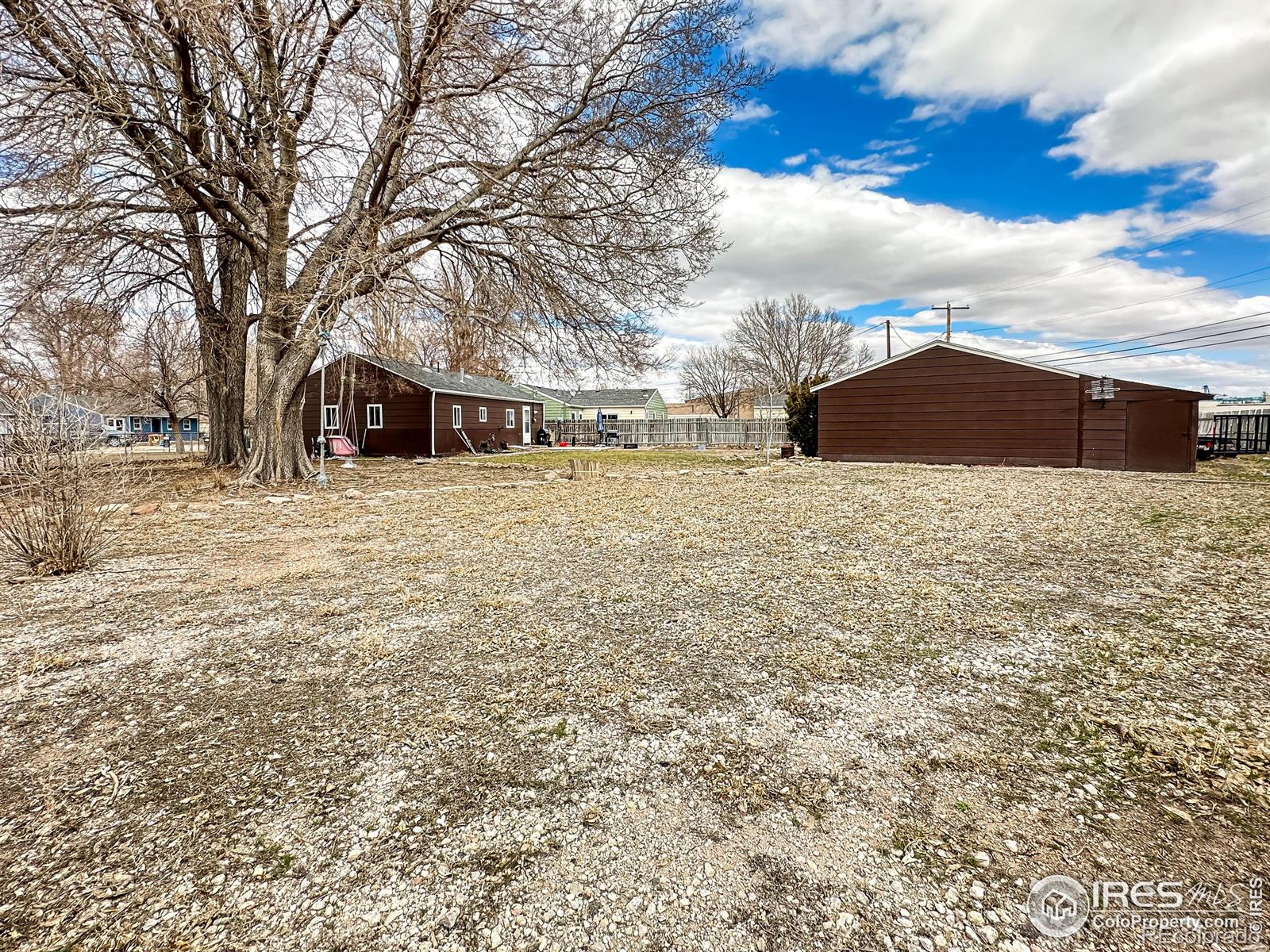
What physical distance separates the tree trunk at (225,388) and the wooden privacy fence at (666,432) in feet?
63.0

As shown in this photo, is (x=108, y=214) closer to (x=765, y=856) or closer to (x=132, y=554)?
(x=132, y=554)

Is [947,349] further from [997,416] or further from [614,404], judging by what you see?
[614,404]

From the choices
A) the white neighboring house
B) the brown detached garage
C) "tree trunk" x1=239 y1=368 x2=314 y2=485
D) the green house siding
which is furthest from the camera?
the green house siding

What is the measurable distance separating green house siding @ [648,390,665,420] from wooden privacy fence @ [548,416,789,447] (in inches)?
455

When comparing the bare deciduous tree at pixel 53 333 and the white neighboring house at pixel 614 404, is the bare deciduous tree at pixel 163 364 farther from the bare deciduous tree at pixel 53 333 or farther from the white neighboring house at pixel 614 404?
the white neighboring house at pixel 614 404

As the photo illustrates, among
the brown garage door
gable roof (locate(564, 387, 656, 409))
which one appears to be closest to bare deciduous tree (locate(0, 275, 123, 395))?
the brown garage door

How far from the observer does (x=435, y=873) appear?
1601 mm

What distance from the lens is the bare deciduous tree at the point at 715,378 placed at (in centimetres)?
4262

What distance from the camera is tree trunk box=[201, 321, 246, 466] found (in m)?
13.1

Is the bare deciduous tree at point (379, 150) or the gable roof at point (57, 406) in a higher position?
the bare deciduous tree at point (379, 150)

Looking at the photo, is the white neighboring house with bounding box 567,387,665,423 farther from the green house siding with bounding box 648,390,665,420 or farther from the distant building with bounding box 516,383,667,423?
the green house siding with bounding box 648,390,665,420

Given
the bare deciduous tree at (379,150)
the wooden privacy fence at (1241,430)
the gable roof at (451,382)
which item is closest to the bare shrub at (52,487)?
the bare deciduous tree at (379,150)

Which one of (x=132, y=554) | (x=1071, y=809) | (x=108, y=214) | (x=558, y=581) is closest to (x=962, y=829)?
(x=1071, y=809)

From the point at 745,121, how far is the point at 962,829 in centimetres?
1115
